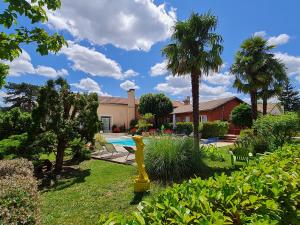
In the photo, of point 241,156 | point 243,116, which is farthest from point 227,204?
point 243,116

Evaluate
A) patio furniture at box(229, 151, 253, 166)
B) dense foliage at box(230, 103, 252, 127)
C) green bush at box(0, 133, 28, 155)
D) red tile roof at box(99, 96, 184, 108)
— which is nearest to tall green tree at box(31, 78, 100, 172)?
green bush at box(0, 133, 28, 155)

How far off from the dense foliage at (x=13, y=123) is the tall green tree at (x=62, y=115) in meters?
4.61

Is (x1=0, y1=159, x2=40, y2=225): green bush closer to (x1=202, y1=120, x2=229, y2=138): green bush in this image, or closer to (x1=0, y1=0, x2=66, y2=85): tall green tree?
(x1=0, y1=0, x2=66, y2=85): tall green tree

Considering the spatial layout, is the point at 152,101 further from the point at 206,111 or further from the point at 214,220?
the point at 214,220

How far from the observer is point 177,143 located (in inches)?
377

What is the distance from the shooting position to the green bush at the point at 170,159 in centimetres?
887

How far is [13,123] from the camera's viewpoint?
1463 centimetres

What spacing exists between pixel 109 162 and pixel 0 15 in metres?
9.84

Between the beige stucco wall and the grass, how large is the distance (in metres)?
32.7

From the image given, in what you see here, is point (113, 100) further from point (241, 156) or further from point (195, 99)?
point (241, 156)

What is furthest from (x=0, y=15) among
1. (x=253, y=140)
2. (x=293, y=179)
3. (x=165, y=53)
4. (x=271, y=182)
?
(x=253, y=140)

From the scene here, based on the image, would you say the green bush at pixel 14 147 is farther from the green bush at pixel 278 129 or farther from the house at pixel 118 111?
the house at pixel 118 111

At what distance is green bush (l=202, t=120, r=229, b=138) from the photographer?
2634 centimetres

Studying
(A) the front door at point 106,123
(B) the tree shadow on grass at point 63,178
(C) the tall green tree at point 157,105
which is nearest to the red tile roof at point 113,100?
(A) the front door at point 106,123
